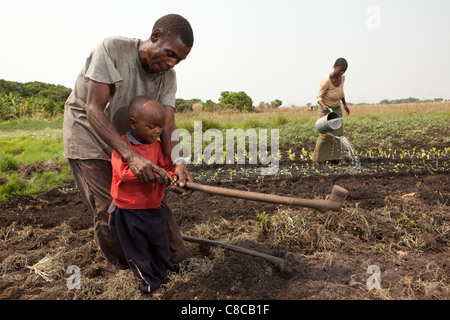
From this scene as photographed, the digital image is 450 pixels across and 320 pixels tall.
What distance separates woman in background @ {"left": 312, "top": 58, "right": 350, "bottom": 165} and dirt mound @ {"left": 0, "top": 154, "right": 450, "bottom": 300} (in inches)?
46.9

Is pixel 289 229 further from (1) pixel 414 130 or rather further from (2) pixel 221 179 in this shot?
(1) pixel 414 130

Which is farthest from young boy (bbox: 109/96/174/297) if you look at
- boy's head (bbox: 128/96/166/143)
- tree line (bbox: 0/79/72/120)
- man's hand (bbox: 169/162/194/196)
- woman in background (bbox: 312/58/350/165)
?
tree line (bbox: 0/79/72/120)

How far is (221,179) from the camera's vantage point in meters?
5.12

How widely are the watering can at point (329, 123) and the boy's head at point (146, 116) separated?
381cm

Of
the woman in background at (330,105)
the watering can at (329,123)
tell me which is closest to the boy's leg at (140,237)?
the watering can at (329,123)

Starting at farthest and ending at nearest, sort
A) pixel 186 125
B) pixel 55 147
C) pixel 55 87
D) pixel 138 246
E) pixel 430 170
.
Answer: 1. pixel 55 87
2. pixel 186 125
3. pixel 55 147
4. pixel 430 170
5. pixel 138 246

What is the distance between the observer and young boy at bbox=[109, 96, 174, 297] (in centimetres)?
210

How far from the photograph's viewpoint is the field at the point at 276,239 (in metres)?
2.23

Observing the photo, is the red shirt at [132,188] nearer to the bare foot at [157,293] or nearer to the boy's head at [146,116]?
the boy's head at [146,116]

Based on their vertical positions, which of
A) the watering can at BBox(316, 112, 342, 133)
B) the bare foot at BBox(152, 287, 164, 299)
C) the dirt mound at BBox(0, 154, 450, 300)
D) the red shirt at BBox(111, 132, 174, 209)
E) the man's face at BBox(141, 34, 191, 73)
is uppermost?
the man's face at BBox(141, 34, 191, 73)

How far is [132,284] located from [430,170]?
182 inches

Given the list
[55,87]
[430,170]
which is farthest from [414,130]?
[55,87]

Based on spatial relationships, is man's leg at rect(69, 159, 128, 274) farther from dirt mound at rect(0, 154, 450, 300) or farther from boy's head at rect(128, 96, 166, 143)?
boy's head at rect(128, 96, 166, 143)

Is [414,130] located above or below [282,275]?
above
